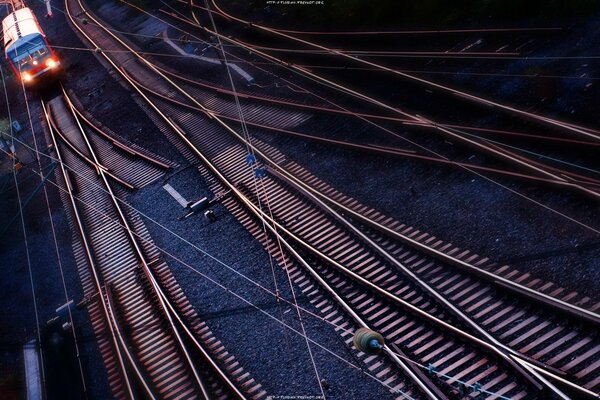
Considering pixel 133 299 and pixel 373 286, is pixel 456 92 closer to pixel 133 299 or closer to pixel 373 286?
pixel 373 286

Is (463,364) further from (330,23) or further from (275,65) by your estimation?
(330,23)

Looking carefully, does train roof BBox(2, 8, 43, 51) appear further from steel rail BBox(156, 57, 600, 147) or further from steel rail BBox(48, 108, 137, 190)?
steel rail BBox(156, 57, 600, 147)

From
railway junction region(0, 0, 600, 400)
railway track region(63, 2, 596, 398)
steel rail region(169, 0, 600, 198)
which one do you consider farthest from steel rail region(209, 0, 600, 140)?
railway track region(63, 2, 596, 398)

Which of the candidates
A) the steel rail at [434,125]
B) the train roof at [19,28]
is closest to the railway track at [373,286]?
the steel rail at [434,125]

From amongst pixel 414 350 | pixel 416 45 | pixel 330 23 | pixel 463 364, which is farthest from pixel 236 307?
pixel 330 23

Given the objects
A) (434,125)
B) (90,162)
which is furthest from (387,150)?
(90,162)

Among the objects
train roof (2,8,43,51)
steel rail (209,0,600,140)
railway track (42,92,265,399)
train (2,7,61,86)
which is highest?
train roof (2,8,43,51)

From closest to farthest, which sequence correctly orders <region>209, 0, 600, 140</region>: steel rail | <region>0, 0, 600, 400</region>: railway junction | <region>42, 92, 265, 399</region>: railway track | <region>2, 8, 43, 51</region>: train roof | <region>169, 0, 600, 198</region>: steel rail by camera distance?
<region>0, 0, 600, 400</region>: railway junction < <region>42, 92, 265, 399</region>: railway track < <region>169, 0, 600, 198</region>: steel rail < <region>209, 0, 600, 140</region>: steel rail < <region>2, 8, 43, 51</region>: train roof
